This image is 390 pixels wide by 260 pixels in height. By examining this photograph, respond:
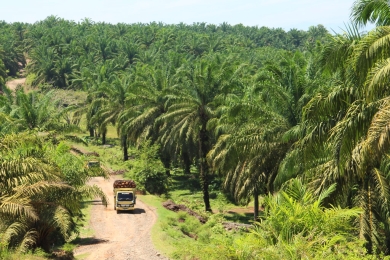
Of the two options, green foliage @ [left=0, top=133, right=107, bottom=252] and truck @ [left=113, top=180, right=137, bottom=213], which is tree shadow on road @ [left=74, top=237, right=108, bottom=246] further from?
truck @ [left=113, top=180, right=137, bottom=213]

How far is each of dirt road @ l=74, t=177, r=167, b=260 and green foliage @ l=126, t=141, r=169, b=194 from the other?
5.68 metres

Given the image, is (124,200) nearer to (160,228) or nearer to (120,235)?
(160,228)

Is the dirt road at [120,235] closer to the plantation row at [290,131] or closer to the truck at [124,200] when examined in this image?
the truck at [124,200]

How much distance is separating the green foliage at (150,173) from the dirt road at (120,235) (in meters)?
5.68

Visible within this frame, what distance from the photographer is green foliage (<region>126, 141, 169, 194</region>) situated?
120 feet

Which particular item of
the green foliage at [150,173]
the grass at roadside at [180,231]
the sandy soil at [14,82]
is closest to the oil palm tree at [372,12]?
the grass at roadside at [180,231]

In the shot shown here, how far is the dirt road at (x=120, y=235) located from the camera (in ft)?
63.5

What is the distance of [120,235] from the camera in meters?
22.7

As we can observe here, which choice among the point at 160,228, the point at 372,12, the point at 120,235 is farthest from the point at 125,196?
the point at 372,12

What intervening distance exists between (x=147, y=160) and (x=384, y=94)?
27365mm

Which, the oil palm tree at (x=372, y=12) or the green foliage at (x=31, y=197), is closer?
the oil palm tree at (x=372, y=12)

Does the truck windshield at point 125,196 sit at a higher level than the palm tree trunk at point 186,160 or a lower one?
lower

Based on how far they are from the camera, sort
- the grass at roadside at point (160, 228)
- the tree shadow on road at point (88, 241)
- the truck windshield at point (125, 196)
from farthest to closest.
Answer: the truck windshield at point (125, 196) → the tree shadow on road at point (88, 241) → the grass at roadside at point (160, 228)

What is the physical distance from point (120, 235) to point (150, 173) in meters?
14.1
